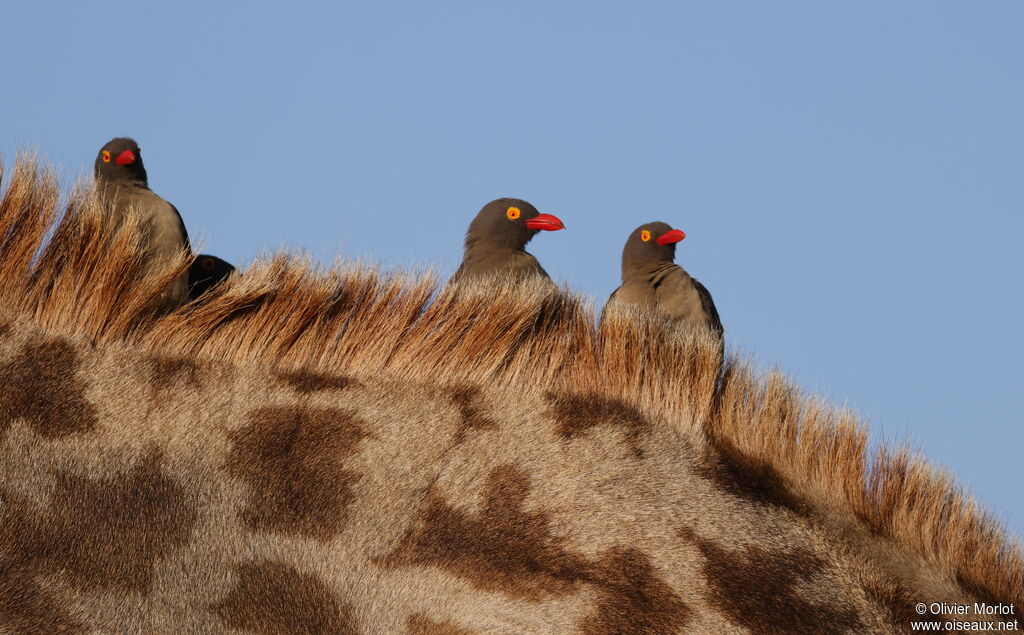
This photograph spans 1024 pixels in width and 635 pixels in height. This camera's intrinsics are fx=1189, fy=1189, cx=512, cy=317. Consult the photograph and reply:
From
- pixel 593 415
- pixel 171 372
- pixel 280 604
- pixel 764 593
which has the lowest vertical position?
pixel 280 604

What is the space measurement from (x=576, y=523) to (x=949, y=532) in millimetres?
1723

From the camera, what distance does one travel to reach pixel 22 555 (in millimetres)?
4785

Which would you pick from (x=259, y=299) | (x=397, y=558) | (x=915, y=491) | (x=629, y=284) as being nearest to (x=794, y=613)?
(x=915, y=491)

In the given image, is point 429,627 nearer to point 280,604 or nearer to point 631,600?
point 280,604

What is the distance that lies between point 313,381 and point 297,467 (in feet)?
1.45

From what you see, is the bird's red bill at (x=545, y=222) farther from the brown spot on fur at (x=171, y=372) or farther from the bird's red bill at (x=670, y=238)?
the brown spot on fur at (x=171, y=372)

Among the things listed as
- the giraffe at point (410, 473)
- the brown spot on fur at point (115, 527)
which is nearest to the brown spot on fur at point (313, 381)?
the giraffe at point (410, 473)

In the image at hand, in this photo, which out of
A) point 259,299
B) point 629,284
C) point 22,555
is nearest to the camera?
point 22,555

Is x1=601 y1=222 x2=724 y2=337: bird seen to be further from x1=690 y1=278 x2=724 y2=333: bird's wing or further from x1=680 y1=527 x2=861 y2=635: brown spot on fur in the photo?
x1=680 y1=527 x2=861 y2=635: brown spot on fur

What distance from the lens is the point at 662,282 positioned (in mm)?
9820

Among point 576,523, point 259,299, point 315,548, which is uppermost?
point 259,299

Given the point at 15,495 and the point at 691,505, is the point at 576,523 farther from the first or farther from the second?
the point at 15,495

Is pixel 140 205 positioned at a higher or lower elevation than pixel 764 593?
higher

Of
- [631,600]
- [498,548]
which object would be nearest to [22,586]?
[498,548]
